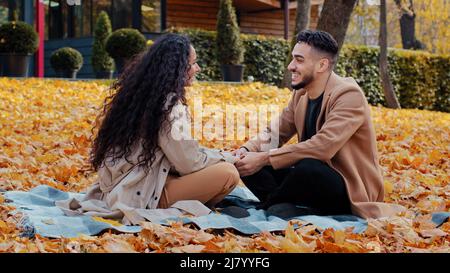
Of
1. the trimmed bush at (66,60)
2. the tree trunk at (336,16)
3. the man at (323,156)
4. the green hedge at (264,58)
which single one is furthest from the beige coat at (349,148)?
the trimmed bush at (66,60)

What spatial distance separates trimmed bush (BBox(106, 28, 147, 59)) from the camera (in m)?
17.8

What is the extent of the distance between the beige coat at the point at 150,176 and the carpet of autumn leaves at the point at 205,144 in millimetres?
414

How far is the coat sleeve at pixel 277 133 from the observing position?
248 inches

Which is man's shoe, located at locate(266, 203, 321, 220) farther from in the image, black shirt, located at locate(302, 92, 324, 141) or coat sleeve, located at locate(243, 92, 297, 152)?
coat sleeve, located at locate(243, 92, 297, 152)

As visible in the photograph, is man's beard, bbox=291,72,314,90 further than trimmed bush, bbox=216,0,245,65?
No

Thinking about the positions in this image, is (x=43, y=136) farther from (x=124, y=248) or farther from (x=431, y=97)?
(x=431, y=97)

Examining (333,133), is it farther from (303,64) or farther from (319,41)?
(319,41)

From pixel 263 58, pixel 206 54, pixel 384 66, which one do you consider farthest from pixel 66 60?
pixel 384 66

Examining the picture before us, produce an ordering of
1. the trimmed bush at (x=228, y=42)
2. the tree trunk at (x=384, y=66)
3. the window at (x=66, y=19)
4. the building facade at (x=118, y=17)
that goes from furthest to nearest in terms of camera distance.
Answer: the window at (x=66, y=19), the building facade at (x=118, y=17), the tree trunk at (x=384, y=66), the trimmed bush at (x=228, y=42)

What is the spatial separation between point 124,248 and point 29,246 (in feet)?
1.75

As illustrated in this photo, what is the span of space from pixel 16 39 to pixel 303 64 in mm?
12632

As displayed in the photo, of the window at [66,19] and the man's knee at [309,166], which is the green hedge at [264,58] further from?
the man's knee at [309,166]

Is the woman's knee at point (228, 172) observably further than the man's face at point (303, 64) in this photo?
No

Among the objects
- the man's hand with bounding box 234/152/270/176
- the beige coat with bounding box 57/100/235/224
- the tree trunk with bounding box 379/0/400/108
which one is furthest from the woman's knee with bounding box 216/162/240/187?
the tree trunk with bounding box 379/0/400/108
